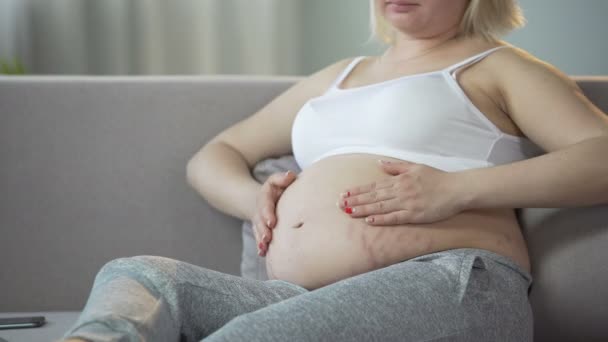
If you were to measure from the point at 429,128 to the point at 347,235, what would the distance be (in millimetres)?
254

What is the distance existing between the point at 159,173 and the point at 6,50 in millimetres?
1643

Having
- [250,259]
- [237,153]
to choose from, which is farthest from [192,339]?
[237,153]

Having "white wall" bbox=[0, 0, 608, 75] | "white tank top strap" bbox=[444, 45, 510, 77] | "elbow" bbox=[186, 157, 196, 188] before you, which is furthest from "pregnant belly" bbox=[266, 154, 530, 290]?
"white wall" bbox=[0, 0, 608, 75]

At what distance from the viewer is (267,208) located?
5.02ft

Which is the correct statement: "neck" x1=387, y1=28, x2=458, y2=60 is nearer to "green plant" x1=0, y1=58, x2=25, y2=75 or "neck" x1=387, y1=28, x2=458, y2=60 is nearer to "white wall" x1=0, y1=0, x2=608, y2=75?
"white wall" x1=0, y1=0, x2=608, y2=75

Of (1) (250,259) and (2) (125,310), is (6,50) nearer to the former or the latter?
(1) (250,259)

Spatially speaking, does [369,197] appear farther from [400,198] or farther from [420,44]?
[420,44]

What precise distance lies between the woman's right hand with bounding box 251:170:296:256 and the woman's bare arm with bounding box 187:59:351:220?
0.43 ft

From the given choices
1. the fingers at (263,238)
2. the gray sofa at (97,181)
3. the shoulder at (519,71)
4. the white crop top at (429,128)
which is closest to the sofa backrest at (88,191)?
the gray sofa at (97,181)

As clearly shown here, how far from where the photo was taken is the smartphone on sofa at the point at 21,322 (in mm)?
1602

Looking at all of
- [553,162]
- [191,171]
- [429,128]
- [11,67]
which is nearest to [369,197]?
[429,128]

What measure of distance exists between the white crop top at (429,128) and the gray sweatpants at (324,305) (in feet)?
0.71

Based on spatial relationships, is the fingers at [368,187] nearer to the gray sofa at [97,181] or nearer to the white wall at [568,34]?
the gray sofa at [97,181]

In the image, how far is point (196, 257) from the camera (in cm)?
186
